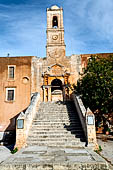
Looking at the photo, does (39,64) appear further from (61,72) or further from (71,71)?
(71,71)

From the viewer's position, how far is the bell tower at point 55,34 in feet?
56.5

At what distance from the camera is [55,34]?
Answer: 1802 centimetres

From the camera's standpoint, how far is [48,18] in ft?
61.1

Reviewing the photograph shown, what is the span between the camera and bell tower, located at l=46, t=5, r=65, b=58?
56.5ft

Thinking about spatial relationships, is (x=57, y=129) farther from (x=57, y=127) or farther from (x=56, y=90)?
(x=56, y=90)

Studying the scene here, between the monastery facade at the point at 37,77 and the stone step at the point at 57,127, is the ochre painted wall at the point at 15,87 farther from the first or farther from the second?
the stone step at the point at 57,127

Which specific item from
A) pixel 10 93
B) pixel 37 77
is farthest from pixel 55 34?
pixel 10 93

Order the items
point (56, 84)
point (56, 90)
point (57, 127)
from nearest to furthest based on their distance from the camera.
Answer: point (57, 127) < point (56, 90) < point (56, 84)

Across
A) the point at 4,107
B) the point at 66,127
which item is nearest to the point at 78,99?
the point at 66,127

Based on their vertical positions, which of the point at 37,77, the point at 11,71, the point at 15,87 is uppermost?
the point at 11,71

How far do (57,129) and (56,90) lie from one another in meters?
8.57

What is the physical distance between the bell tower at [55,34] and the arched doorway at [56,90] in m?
3.24

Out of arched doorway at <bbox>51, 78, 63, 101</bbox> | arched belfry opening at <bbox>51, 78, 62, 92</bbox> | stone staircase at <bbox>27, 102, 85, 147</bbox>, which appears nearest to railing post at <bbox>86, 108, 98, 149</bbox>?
stone staircase at <bbox>27, 102, 85, 147</bbox>

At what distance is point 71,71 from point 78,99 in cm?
596
